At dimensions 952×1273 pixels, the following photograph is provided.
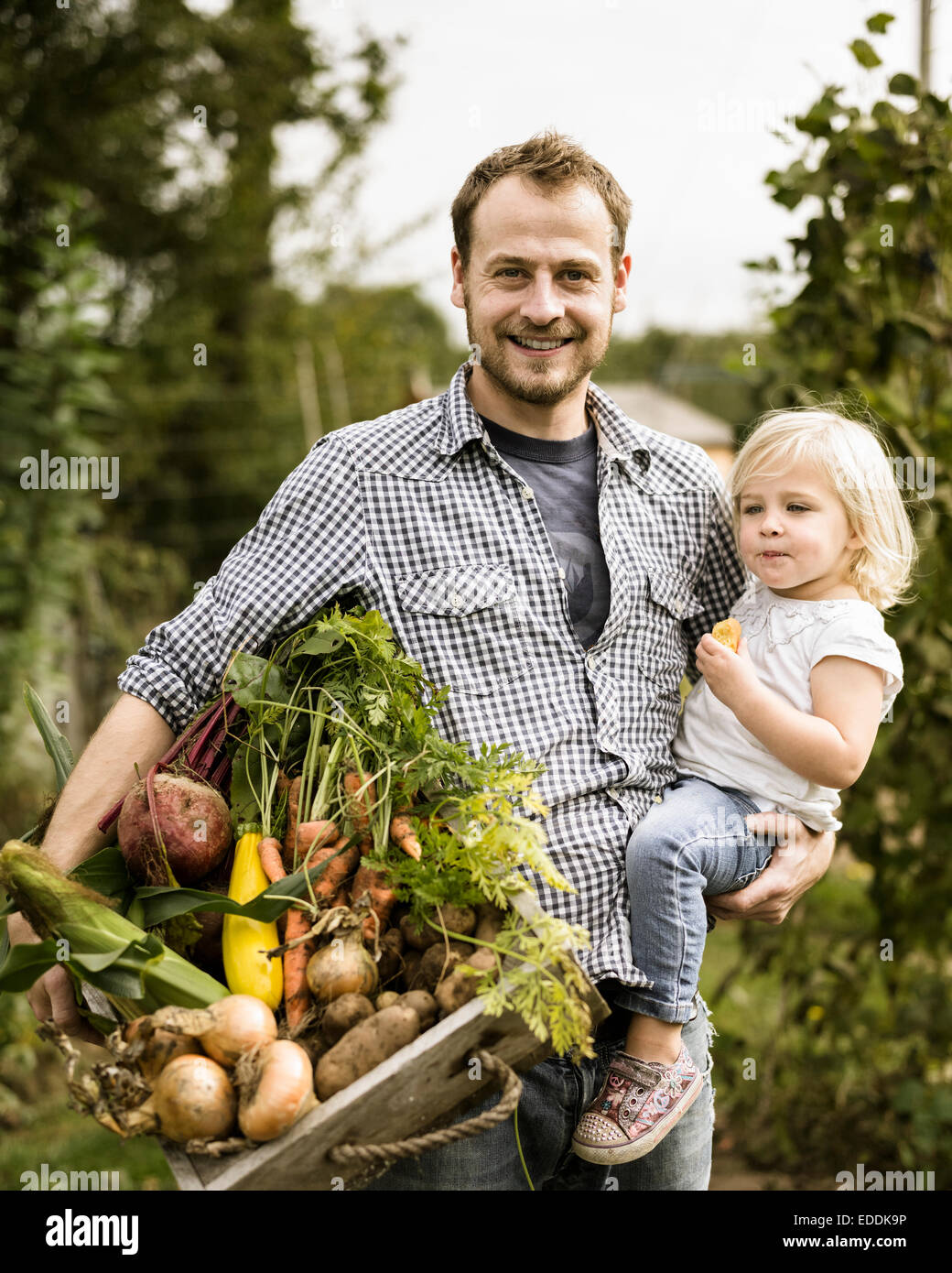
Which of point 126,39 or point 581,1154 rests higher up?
point 126,39

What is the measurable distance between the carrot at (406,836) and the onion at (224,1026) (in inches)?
13.5

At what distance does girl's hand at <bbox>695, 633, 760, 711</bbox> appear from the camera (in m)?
2.18

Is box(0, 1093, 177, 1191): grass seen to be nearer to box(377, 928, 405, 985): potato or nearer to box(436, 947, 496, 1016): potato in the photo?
box(377, 928, 405, 985): potato

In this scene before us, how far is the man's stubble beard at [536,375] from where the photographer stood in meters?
2.36

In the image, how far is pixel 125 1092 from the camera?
168 centimetres

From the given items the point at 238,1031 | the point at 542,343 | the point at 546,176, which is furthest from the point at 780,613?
the point at 238,1031

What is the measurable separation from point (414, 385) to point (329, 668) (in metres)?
8.90

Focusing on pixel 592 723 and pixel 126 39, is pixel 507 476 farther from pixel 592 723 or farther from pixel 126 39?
pixel 126 39

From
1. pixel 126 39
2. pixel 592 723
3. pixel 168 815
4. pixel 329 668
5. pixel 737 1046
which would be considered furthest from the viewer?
pixel 126 39

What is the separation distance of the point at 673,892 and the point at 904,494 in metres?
1.62

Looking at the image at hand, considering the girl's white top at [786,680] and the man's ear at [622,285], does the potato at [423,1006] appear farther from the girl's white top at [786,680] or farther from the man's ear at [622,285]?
the man's ear at [622,285]

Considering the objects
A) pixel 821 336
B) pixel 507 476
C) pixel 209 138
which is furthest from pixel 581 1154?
pixel 209 138

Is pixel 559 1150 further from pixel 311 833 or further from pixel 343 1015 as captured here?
→ pixel 311 833

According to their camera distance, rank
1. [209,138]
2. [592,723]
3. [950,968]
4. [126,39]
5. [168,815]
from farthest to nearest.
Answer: [209,138]
[126,39]
[950,968]
[592,723]
[168,815]
